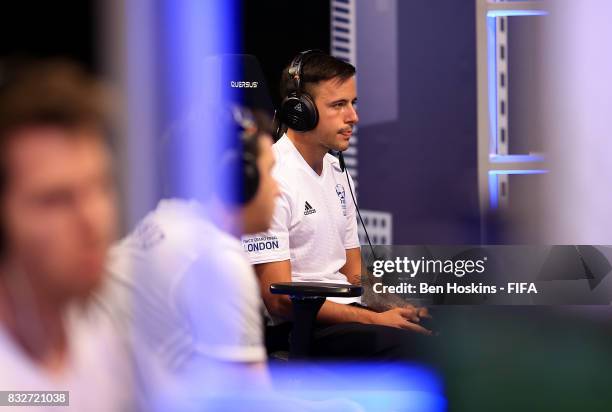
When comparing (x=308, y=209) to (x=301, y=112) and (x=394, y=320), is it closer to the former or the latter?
(x=301, y=112)

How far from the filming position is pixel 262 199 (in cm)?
131

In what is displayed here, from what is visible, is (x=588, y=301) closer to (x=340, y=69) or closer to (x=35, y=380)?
(x=340, y=69)

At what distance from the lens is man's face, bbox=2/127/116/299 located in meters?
1.03

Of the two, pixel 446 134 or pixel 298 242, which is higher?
pixel 446 134

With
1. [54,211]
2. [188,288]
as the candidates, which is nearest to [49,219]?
[54,211]

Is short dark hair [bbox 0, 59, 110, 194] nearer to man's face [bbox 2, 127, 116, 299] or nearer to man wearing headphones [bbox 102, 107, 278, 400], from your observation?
man's face [bbox 2, 127, 116, 299]

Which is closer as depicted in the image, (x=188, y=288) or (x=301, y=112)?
(x=188, y=288)

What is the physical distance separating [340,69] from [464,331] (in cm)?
103

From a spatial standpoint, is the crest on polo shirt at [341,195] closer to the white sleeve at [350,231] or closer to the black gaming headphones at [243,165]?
the white sleeve at [350,231]

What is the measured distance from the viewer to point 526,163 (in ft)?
8.85

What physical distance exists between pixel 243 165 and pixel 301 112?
914 millimetres

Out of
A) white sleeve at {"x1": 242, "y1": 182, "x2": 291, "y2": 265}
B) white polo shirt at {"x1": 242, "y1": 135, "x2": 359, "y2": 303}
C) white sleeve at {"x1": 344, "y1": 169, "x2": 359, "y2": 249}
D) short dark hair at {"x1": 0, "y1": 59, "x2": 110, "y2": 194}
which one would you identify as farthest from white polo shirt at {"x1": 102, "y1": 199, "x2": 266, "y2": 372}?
white sleeve at {"x1": 344, "y1": 169, "x2": 359, "y2": 249}

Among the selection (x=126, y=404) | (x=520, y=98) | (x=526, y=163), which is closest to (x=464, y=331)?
(x=526, y=163)

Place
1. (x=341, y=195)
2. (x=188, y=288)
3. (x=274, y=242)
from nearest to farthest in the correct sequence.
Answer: (x=188, y=288) → (x=274, y=242) → (x=341, y=195)
